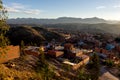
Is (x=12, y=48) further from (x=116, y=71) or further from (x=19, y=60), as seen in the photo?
(x=116, y=71)

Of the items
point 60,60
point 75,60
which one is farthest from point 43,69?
point 75,60

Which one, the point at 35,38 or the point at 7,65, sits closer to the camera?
the point at 7,65

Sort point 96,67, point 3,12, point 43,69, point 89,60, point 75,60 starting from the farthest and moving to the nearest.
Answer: point 89,60
point 75,60
point 96,67
point 43,69
point 3,12

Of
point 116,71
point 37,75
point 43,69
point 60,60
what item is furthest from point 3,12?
point 116,71

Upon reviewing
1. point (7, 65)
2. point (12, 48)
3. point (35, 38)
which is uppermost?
point (12, 48)

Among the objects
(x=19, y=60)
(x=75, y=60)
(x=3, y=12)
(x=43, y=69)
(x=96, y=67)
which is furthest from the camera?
(x=75, y=60)

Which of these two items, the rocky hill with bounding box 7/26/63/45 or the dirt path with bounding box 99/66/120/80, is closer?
the dirt path with bounding box 99/66/120/80

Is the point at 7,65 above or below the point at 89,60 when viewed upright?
above

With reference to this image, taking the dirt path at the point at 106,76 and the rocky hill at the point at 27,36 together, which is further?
the rocky hill at the point at 27,36

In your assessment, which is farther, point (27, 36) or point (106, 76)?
point (27, 36)

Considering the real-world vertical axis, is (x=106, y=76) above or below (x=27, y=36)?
above
